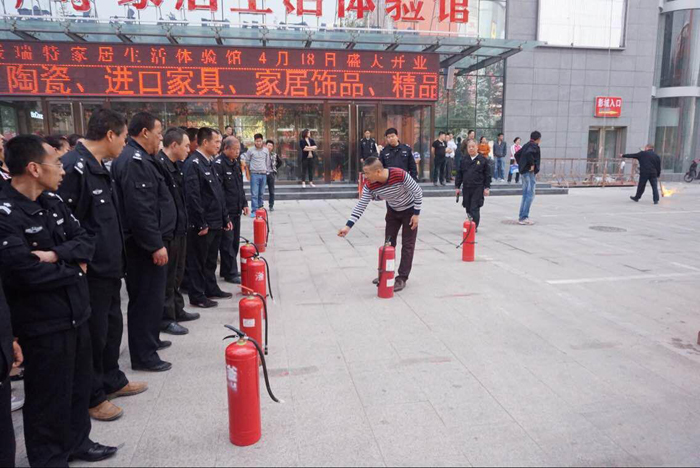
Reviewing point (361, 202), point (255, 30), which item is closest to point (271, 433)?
point (361, 202)

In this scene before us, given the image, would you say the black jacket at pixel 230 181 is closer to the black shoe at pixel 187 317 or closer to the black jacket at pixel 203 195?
the black jacket at pixel 203 195

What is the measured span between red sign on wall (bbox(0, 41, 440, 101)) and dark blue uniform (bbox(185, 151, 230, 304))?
11631 millimetres

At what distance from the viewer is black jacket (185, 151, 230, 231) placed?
572 cm

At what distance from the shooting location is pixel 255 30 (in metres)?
15.4

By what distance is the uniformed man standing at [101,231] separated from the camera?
319cm

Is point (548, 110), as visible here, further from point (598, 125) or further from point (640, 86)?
point (640, 86)

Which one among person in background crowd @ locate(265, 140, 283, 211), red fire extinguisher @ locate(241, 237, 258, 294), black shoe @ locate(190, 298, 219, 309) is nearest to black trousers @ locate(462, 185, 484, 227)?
person in background crowd @ locate(265, 140, 283, 211)

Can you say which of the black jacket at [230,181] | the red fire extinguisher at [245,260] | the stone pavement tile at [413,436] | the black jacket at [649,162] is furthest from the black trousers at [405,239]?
the black jacket at [649,162]

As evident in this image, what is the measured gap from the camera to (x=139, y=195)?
3.96m

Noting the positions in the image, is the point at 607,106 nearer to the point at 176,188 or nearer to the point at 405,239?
the point at 405,239

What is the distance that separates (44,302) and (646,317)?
18.3 feet

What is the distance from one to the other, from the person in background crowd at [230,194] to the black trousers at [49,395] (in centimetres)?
407

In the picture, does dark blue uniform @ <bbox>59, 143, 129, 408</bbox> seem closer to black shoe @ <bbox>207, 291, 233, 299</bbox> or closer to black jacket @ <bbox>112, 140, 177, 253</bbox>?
black jacket @ <bbox>112, 140, 177, 253</bbox>

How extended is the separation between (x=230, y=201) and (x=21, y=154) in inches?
166
